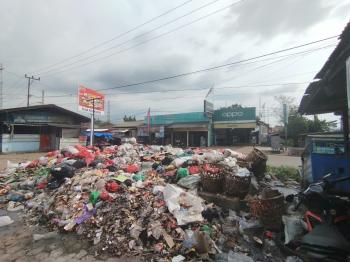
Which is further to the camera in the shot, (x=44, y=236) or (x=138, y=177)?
(x=138, y=177)

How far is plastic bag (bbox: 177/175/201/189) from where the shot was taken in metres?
5.71

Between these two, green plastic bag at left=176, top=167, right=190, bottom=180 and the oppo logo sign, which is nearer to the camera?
green plastic bag at left=176, top=167, right=190, bottom=180

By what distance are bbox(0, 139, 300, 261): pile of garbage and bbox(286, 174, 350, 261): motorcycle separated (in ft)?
2.50

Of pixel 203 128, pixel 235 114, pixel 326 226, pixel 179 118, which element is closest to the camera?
pixel 326 226

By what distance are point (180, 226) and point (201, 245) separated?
0.66 m

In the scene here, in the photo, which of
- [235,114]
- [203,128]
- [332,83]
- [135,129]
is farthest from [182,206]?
[135,129]

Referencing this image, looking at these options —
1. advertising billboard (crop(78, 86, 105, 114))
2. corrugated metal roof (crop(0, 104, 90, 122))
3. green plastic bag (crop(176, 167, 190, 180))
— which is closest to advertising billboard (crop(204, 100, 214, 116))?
advertising billboard (crop(78, 86, 105, 114))

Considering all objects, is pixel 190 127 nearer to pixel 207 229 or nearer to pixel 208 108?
pixel 208 108

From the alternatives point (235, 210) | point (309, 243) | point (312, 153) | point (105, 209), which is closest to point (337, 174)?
point (312, 153)

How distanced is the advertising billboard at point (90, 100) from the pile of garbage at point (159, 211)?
36.4 ft

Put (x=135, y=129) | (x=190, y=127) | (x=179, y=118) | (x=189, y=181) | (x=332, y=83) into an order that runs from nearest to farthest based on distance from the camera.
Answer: (x=332, y=83) → (x=189, y=181) → (x=190, y=127) → (x=179, y=118) → (x=135, y=129)

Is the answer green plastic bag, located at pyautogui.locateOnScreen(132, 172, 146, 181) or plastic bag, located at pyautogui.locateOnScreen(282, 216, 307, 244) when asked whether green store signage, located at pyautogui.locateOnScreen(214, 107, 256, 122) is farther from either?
A: plastic bag, located at pyautogui.locateOnScreen(282, 216, 307, 244)

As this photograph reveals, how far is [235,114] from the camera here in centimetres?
2689

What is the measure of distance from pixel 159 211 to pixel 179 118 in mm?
25672
